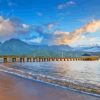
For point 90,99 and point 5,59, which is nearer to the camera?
point 90,99

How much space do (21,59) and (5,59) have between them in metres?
9.44

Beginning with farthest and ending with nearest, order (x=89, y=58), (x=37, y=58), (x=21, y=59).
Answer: (x=89, y=58), (x=37, y=58), (x=21, y=59)

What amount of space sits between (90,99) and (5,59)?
8567 centimetres

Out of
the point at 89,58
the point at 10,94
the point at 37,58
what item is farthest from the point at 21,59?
the point at 10,94

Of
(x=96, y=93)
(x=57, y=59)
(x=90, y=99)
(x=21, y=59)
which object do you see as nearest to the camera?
(x=90, y=99)

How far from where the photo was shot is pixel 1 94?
1170cm

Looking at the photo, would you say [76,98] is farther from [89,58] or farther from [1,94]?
[89,58]

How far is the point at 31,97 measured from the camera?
11.1 metres

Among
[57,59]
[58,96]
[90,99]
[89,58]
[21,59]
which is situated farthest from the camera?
[89,58]

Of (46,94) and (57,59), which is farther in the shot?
(57,59)

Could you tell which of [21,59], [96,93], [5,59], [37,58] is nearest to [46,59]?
[37,58]

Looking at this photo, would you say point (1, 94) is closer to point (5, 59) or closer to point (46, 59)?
point (5, 59)

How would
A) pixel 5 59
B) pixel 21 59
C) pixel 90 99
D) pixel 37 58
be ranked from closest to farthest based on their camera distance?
pixel 90 99, pixel 5 59, pixel 21 59, pixel 37 58

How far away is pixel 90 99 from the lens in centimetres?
1057
